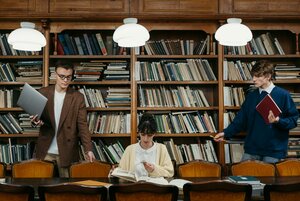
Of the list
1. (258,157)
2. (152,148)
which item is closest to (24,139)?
(152,148)

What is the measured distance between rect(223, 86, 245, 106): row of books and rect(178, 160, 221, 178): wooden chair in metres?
1.37

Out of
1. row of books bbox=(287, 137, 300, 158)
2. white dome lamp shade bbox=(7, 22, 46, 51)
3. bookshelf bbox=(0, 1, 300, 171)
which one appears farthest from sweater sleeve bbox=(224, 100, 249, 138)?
white dome lamp shade bbox=(7, 22, 46, 51)

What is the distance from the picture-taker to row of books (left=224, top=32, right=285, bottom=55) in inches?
191

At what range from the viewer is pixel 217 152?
16.0 ft

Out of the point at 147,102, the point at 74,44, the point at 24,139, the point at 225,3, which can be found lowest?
the point at 24,139

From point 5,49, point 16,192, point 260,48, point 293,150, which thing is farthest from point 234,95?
point 16,192

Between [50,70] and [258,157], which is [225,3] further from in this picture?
[50,70]

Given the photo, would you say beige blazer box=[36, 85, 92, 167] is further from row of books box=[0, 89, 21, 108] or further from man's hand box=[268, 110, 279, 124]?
man's hand box=[268, 110, 279, 124]

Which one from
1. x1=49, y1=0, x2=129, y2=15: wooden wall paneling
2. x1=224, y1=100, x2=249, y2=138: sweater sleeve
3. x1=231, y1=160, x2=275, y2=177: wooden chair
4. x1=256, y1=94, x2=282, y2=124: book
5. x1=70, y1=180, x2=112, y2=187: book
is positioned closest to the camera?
x1=70, y1=180, x2=112, y2=187: book

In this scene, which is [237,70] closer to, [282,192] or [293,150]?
[293,150]

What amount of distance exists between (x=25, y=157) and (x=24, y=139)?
0.96 feet

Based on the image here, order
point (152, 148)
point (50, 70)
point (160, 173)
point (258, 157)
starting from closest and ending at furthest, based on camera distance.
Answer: point (160, 173)
point (152, 148)
point (258, 157)
point (50, 70)

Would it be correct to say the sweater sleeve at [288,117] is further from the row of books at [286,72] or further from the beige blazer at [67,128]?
the beige blazer at [67,128]

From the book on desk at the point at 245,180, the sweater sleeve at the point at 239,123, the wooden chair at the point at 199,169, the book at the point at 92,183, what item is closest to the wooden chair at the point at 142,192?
the book at the point at 92,183
